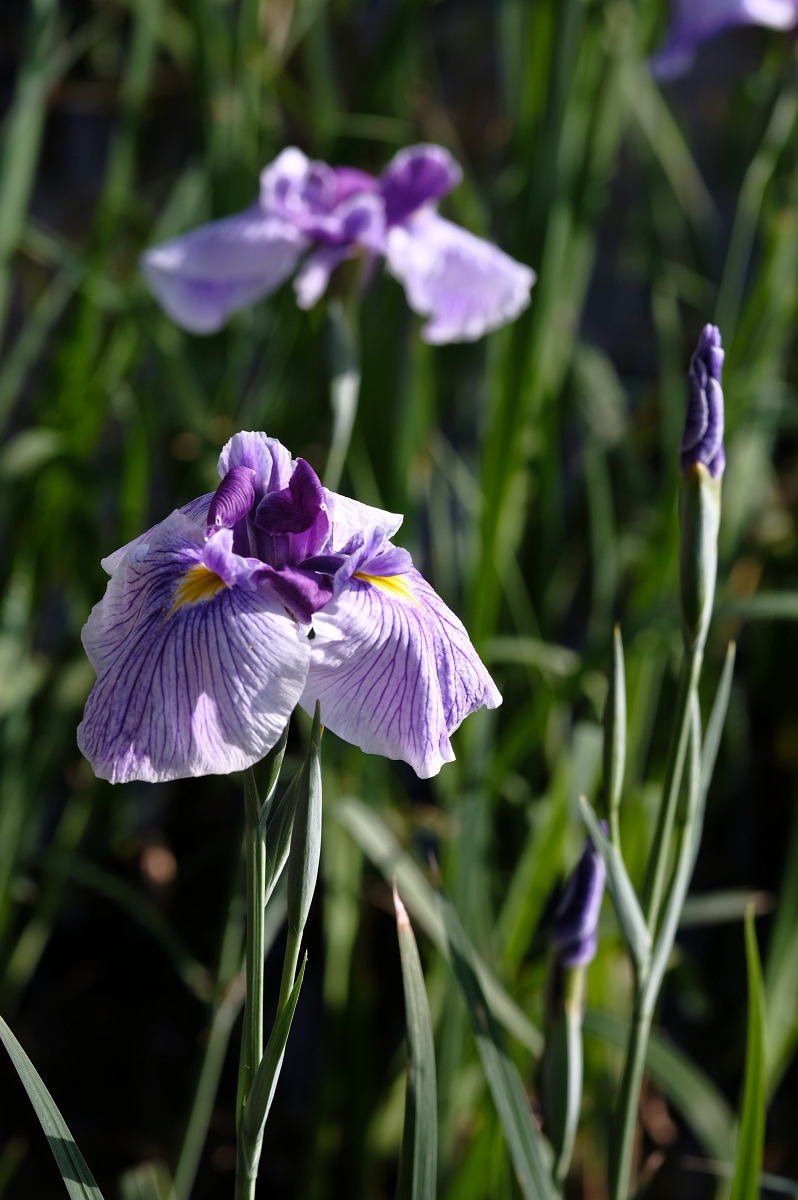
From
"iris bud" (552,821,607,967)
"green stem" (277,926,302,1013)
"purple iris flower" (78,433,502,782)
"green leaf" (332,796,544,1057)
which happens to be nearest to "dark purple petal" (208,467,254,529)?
"purple iris flower" (78,433,502,782)

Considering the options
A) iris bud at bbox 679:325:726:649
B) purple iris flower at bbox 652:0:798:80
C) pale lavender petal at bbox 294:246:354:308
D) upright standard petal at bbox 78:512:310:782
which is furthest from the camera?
purple iris flower at bbox 652:0:798:80

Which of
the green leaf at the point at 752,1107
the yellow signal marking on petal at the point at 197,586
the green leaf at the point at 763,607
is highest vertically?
the yellow signal marking on petal at the point at 197,586

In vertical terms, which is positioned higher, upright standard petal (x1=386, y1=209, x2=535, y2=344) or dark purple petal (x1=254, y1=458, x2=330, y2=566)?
upright standard petal (x1=386, y1=209, x2=535, y2=344)

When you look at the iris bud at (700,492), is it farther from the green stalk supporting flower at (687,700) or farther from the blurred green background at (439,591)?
the blurred green background at (439,591)

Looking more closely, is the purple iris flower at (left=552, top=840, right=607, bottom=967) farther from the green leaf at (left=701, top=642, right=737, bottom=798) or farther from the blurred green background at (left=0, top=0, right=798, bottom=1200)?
the blurred green background at (left=0, top=0, right=798, bottom=1200)

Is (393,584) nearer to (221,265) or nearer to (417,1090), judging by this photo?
(417,1090)

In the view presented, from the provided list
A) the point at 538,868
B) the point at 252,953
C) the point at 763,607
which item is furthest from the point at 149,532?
the point at 538,868

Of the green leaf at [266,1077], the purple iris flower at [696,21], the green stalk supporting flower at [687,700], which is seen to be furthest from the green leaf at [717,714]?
the purple iris flower at [696,21]
